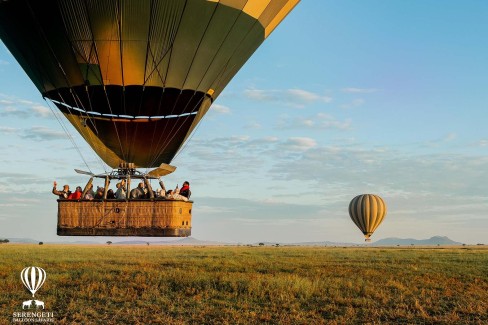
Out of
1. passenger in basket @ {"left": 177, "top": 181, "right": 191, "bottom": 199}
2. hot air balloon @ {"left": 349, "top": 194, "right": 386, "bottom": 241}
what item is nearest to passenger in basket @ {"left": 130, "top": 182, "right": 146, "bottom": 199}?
passenger in basket @ {"left": 177, "top": 181, "right": 191, "bottom": 199}

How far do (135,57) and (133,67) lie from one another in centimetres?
27

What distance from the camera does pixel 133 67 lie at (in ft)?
43.7

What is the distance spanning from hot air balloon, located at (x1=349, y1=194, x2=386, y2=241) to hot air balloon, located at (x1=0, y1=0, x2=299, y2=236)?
5005 centimetres

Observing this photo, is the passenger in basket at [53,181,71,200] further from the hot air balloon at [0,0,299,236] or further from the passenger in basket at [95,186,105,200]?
the passenger in basket at [95,186,105,200]

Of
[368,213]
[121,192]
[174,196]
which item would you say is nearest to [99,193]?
[121,192]

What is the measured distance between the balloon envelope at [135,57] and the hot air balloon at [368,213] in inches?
1970

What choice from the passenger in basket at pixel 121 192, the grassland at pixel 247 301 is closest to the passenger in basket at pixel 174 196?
the passenger in basket at pixel 121 192

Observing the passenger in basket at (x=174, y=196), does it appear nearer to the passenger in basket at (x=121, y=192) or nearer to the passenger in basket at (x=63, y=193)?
the passenger in basket at (x=121, y=192)

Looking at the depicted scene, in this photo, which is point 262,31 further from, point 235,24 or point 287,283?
point 287,283

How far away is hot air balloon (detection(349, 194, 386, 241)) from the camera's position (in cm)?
→ 6309

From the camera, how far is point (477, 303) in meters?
16.6

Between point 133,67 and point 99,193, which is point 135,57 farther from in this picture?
point 99,193

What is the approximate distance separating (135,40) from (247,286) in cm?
1000

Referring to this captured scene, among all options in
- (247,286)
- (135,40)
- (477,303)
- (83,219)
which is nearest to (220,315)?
(83,219)
